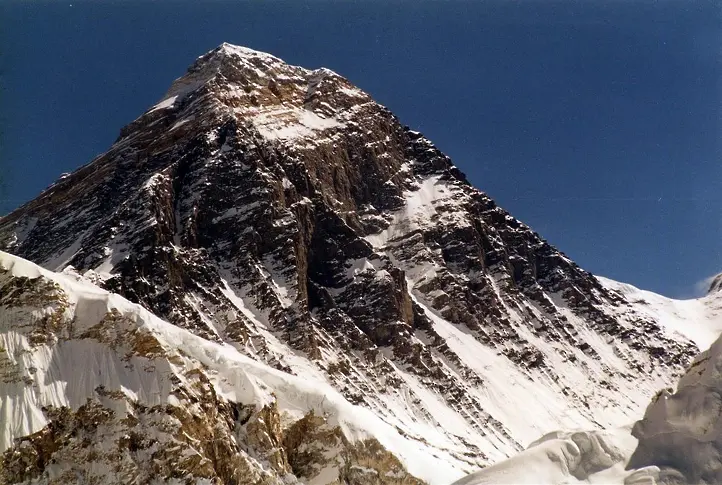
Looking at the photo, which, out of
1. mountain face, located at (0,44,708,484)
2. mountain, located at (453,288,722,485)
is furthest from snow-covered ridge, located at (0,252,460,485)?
mountain, located at (453,288,722,485)

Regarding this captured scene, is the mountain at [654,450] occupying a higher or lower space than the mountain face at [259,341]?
lower

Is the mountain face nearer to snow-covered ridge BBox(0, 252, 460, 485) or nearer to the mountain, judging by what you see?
snow-covered ridge BBox(0, 252, 460, 485)

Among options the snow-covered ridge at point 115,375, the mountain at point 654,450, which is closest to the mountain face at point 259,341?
the snow-covered ridge at point 115,375

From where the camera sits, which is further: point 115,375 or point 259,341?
point 259,341

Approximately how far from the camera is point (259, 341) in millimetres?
137625

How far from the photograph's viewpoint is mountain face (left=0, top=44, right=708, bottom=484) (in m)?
57.7

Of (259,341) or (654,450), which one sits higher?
(259,341)

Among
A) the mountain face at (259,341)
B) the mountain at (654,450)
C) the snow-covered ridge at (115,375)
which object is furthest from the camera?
the mountain face at (259,341)

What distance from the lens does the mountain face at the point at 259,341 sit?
5769 centimetres

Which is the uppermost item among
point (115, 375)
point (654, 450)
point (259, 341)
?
Answer: point (259, 341)

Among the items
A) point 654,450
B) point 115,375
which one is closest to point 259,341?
point 115,375

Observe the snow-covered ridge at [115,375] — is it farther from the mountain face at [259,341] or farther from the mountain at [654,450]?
the mountain at [654,450]

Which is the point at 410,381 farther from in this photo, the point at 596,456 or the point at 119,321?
the point at 596,456

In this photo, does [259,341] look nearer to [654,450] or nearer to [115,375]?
[115,375]
